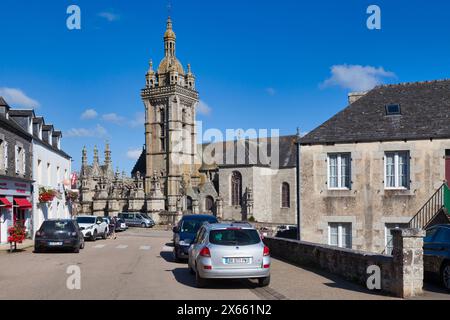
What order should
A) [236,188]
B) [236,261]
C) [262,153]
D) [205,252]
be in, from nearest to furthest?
[236,261] → [205,252] → [236,188] → [262,153]

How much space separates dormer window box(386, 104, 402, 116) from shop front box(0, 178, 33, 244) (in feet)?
57.4

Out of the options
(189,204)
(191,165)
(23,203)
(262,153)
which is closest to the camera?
(23,203)

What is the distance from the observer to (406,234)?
36.1 feet

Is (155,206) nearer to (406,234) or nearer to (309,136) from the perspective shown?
(309,136)

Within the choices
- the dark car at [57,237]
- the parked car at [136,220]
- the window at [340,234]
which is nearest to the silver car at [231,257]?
the window at [340,234]

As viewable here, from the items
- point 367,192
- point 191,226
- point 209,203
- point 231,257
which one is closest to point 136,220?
point 209,203

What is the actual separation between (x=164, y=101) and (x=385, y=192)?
7096cm

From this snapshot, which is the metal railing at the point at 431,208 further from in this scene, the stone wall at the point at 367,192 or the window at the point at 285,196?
the window at the point at 285,196

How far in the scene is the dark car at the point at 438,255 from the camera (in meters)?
12.1

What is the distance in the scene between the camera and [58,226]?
23391 mm

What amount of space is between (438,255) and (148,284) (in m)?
6.49

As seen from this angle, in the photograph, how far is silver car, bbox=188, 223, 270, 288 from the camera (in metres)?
12.4

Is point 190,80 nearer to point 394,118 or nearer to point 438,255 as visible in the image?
point 394,118
